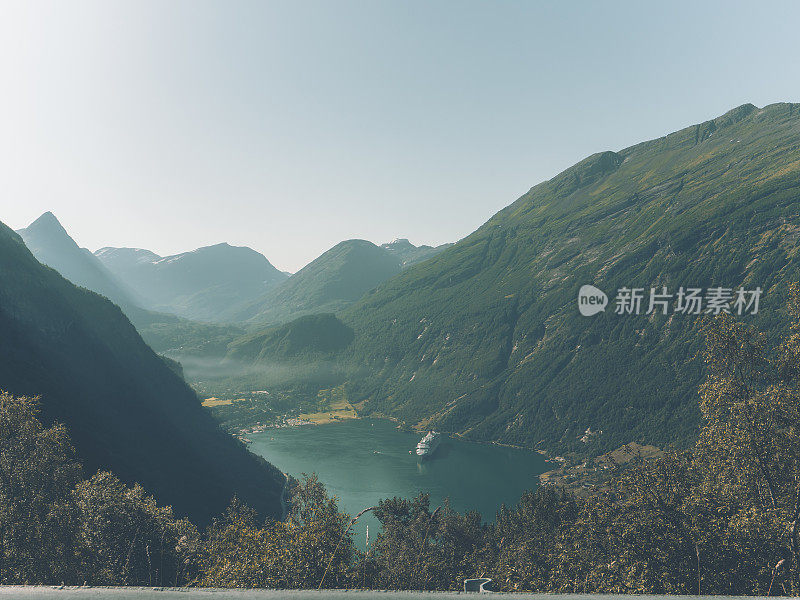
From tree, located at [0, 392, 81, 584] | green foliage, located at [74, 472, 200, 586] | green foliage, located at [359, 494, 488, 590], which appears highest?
tree, located at [0, 392, 81, 584]

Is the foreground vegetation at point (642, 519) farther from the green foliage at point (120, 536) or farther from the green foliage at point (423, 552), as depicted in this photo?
the green foliage at point (423, 552)

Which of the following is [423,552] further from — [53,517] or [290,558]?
[53,517]

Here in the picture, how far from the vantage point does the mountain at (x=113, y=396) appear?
8162 centimetres

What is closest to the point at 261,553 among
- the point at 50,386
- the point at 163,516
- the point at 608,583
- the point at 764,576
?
the point at 163,516

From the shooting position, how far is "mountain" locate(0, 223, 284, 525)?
81.6 meters

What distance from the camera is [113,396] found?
104m

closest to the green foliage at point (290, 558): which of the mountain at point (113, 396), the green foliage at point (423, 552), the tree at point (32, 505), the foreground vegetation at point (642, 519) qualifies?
the foreground vegetation at point (642, 519)

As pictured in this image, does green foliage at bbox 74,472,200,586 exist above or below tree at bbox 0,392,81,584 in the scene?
below

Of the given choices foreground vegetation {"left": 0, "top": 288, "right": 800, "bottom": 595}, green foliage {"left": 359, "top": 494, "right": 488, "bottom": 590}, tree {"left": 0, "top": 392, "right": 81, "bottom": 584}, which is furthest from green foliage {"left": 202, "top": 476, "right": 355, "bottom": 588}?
tree {"left": 0, "top": 392, "right": 81, "bottom": 584}

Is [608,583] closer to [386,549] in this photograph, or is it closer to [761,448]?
[761,448]

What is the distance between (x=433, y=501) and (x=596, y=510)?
16562cm

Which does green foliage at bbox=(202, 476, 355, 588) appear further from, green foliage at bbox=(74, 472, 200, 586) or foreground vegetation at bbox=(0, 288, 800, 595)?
green foliage at bbox=(74, 472, 200, 586)

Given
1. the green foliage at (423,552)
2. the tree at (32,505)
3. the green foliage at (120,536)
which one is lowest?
the green foliage at (423,552)

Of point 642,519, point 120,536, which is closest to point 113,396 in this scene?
point 120,536
